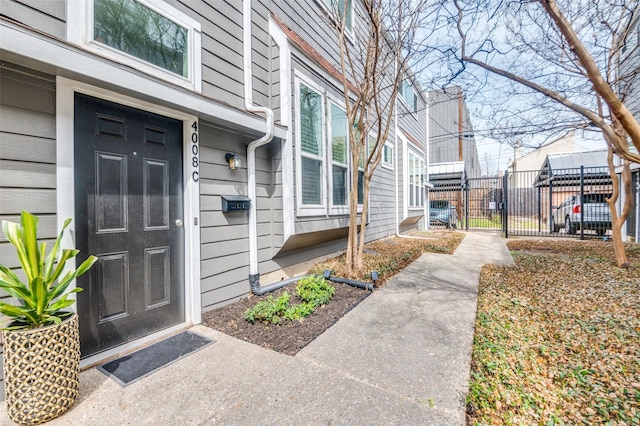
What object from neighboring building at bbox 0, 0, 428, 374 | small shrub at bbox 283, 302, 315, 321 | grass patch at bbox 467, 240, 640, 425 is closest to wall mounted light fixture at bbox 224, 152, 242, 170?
neighboring building at bbox 0, 0, 428, 374

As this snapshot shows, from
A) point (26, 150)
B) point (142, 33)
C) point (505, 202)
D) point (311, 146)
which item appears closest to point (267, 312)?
point (26, 150)

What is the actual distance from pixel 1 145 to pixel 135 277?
1233mm

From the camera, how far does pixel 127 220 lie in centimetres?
232

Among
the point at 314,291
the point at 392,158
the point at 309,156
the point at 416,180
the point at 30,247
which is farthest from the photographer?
the point at 416,180

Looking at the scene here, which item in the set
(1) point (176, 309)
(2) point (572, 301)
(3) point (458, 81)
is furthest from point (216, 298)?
(3) point (458, 81)

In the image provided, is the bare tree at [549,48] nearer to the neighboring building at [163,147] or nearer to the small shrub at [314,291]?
the neighboring building at [163,147]

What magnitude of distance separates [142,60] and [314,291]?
2820 millimetres

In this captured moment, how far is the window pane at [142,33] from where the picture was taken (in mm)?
2148

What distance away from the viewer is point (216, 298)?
9.82 feet

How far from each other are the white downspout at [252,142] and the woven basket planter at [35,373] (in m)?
1.90

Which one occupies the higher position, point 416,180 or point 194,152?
point 416,180

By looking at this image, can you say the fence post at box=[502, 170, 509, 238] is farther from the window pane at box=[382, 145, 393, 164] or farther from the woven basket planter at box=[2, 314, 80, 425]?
the woven basket planter at box=[2, 314, 80, 425]

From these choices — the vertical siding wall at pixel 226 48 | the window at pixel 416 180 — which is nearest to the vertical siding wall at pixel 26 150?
the vertical siding wall at pixel 226 48

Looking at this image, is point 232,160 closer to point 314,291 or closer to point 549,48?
point 314,291
